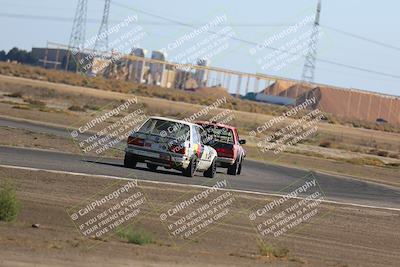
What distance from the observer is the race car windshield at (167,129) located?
25.7 m

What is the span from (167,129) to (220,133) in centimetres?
629

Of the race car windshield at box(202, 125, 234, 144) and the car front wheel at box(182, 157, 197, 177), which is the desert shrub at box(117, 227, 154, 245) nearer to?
the car front wheel at box(182, 157, 197, 177)

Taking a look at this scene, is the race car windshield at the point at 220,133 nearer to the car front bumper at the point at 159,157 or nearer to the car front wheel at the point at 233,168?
the car front wheel at the point at 233,168

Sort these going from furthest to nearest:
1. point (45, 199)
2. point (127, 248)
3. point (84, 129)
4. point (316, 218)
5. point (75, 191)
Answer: point (84, 129) < point (316, 218) < point (75, 191) < point (45, 199) < point (127, 248)

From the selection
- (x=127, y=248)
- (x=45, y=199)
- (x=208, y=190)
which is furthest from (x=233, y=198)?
(x=127, y=248)

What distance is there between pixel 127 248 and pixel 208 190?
9.97 metres

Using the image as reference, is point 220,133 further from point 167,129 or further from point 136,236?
point 136,236

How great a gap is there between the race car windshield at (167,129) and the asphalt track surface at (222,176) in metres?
1.07

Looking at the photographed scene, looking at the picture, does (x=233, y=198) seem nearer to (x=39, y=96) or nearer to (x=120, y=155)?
(x=120, y=155)

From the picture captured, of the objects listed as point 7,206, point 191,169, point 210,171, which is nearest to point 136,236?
point 7,206

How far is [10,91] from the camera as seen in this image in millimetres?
83188

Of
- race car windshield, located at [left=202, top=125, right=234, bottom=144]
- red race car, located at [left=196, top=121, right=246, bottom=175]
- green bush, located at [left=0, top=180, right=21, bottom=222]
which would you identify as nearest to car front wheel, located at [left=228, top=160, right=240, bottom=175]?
red race car, located at [left=196, top=121, right=246, bottom=175]

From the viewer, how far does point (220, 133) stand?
1260 inches

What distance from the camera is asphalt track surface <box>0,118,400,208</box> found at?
24781 mm
